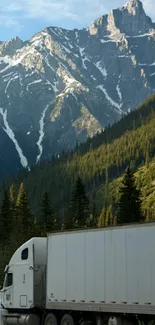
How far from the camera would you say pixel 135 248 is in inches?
1008

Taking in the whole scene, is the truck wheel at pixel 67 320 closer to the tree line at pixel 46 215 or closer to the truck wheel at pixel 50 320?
the truck wheel at pixel 50 320

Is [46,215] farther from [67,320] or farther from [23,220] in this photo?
[67,320]

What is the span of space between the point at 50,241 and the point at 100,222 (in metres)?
103

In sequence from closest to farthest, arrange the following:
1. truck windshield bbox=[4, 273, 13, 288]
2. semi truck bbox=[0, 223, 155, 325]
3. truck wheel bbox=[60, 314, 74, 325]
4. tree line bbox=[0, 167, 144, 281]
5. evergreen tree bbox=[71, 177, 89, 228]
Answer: semi truck bbox=[0, 223, 155, 325] → truck wheel bbox=[60, 314, 74, 325] → truck windshield bbox=[4, 273, 13, 288] → tree line bbox=[0, 167, 144, 281] → evergreen tree bbox=[71, 177, 89, 228]

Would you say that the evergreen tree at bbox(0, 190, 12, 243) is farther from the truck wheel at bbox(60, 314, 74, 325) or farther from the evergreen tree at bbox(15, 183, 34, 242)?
the truck wheel at bbox(60, 314, 74, 325)

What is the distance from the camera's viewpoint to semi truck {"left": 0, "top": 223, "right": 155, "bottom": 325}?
83.0 feet

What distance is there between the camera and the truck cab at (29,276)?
32438mm

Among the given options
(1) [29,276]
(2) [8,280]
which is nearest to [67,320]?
(1) [29,276]

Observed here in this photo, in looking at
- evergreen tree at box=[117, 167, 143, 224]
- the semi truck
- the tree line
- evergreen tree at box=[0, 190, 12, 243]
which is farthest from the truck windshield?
evergreen tree at box=[0, 190, 12, 243]

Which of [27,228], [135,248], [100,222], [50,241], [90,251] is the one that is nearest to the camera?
[135,248]

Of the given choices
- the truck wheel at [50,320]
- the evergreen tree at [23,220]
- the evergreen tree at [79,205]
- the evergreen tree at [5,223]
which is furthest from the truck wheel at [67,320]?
the evergreen tree at [5,223]

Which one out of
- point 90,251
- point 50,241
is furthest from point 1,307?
point 90,251

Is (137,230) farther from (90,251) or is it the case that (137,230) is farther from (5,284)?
(5,284)

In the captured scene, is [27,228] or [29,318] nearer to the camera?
[29,318]
